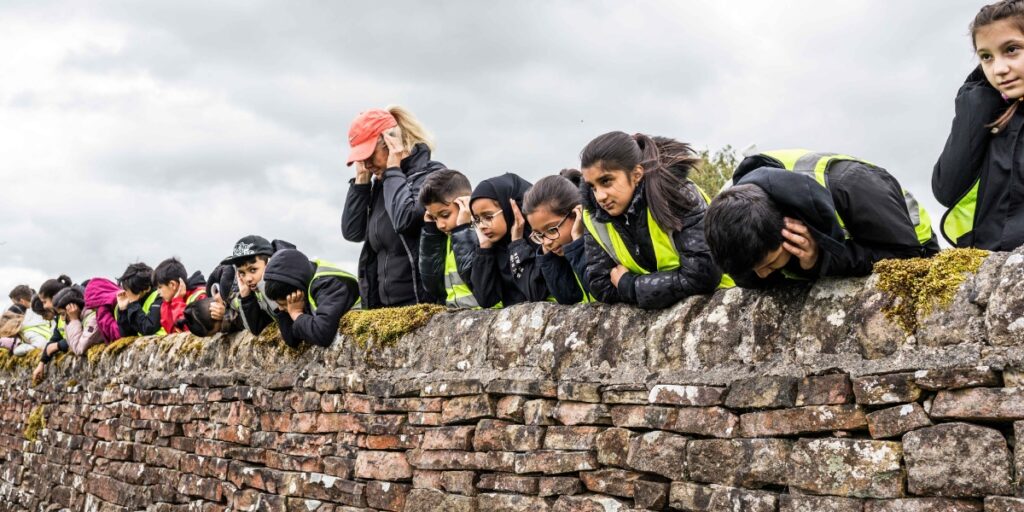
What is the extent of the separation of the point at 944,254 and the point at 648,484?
137 cm

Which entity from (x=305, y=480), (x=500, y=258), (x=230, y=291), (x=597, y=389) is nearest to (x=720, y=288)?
(x=597, y=389)

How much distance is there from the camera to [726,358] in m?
3.60

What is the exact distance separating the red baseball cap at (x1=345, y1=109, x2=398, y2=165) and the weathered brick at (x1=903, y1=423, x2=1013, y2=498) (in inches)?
162

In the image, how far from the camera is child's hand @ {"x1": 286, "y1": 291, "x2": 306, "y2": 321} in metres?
6.39

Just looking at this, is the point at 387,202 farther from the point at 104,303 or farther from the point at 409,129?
the point at 104,303

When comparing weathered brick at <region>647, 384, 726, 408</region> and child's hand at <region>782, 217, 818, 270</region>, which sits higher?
child's hand at <region>782, 217, 818, 270</region>

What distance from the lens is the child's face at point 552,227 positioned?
4602 millimetres

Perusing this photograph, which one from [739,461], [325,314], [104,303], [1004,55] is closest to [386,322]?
[325,314]

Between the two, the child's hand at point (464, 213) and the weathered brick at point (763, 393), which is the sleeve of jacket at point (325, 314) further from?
the weathered brick at point (763, 393)

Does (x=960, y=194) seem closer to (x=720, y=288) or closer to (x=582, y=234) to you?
(x=720, y=288)

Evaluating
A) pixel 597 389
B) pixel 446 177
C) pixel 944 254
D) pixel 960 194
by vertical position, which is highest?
pixel 446 177

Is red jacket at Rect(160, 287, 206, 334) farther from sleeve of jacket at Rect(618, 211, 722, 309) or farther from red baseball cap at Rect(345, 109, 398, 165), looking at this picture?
sleeve of jacket at Rect(618, 211, 722, 309)

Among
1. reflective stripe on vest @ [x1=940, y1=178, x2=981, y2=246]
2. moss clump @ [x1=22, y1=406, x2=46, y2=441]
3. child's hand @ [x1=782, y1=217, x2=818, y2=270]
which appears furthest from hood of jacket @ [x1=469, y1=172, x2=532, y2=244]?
moss clump @ [x1=22, y1=406, x2=46, y2=441]

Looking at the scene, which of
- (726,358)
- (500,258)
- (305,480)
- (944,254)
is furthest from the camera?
(305,480)
